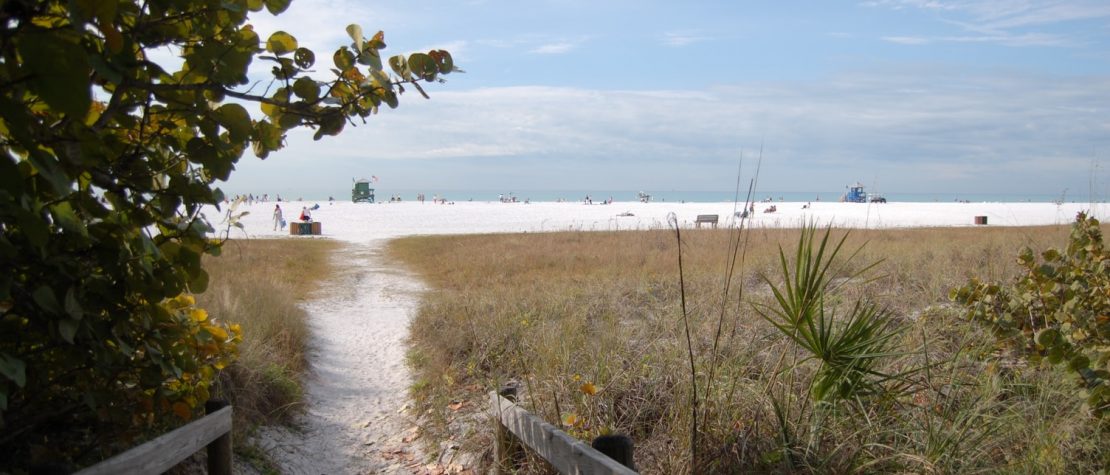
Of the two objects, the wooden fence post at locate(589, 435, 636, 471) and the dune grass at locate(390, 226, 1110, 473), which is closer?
the wooden fence post at locate(589, 435, 636, 471)

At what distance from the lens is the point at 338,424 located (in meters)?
7.18

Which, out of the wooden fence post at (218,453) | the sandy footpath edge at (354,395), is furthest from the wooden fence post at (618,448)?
the sandy footpath edge at (354,395)

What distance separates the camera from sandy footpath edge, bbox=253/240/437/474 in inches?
246

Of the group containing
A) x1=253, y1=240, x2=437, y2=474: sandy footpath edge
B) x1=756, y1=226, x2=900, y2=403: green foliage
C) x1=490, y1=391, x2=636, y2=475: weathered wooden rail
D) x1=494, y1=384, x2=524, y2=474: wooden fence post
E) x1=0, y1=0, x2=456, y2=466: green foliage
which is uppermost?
x1=0, y1=0, x2=456, y2=466: green foliage

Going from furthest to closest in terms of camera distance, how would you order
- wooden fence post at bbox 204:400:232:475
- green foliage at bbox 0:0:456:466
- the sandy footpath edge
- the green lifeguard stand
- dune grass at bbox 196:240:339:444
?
the green lifeguard stand < dune grass at bbox 196:240:339:444 < the sandy footpath edge < wooden fence post at bbox 204:400:232:475 < green foliage at bbox 0:0:456:466

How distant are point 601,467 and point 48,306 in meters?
2.18

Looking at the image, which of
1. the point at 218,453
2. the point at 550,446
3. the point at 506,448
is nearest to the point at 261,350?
the point at 218,453

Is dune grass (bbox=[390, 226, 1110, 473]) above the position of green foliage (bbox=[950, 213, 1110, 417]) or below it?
below

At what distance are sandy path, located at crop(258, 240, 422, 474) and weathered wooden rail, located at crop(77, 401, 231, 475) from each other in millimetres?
1591

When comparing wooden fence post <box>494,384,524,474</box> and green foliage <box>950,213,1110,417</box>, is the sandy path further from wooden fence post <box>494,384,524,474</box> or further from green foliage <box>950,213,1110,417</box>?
green foliage <box>950,213,1110,417</box>

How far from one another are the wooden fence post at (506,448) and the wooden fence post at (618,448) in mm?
1630

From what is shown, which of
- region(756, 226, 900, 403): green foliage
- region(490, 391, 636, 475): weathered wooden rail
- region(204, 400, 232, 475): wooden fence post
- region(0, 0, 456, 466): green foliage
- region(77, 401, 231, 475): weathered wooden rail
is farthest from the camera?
region(204, 400, 232, 475): wooden fence post

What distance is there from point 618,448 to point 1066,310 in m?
3.09

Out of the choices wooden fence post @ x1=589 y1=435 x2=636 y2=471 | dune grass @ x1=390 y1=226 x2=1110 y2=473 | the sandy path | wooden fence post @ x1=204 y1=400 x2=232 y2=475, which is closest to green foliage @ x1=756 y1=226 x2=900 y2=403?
dune grass @ x1=390 y1=226 x2=1110 y2=473
